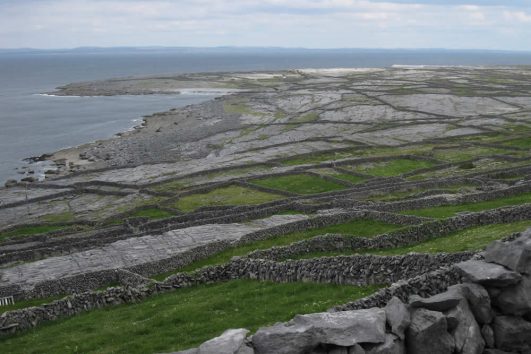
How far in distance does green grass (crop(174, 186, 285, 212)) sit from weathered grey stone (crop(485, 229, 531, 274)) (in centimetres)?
4276

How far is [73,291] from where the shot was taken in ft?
107

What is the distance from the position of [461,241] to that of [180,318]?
526 inches

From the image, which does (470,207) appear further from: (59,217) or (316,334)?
(59,217)

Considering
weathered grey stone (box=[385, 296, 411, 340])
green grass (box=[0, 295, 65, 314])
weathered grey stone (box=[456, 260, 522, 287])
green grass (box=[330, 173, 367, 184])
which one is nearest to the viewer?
weathered grey stone (box=[385, 296, 411, 340])

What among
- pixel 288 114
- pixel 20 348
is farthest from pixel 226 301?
pixel 288 114

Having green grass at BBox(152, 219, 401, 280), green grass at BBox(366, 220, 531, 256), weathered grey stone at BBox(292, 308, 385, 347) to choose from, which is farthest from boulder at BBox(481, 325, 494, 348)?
green grass at BBox(152, 219, 401, 280)

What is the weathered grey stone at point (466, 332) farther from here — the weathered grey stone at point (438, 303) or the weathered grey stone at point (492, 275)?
the weathered grey stone at point (492, 275)

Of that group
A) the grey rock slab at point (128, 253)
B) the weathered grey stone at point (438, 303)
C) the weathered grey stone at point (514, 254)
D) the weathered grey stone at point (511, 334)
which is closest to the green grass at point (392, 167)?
the grey rock slab at point (128, 253)

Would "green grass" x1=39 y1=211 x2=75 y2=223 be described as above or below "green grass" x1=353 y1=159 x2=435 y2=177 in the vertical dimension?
below

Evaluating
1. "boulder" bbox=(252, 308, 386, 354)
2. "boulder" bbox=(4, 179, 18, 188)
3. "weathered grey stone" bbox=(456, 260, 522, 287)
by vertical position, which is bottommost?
"boulder" bbox=(4, 179, 18, 188)

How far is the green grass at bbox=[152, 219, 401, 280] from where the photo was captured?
3591 centimetres

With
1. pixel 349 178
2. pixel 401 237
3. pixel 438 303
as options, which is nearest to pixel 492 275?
pixel 438 303

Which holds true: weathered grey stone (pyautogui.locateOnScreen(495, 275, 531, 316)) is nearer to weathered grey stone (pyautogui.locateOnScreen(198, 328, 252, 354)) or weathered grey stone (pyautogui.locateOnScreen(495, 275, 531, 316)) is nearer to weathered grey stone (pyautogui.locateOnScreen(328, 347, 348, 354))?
weathered grey stone (pyautogui.locateOnScreen(328, 347, 348, 354))

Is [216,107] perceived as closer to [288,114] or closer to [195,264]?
[288,114]
